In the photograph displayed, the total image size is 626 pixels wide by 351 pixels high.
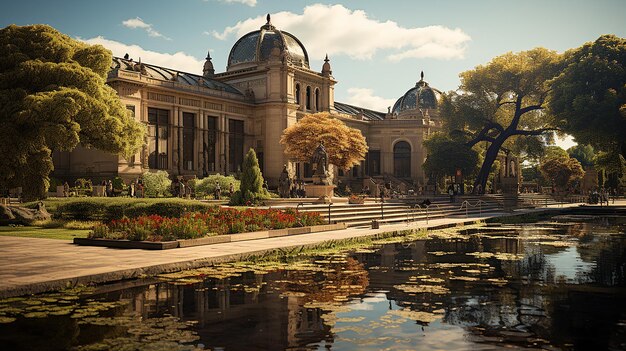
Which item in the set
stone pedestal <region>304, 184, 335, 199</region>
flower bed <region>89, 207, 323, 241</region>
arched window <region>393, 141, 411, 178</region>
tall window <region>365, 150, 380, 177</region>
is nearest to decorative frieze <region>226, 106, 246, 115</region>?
tall window <region>365, 150, 380, 177</region>

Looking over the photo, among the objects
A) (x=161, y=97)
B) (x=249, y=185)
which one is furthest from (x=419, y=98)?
(x=249, y=185)

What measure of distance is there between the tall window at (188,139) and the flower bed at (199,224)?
34.2m

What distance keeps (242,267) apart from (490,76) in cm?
4861

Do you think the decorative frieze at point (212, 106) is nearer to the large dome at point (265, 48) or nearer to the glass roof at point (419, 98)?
the large dome at point (265, 48)

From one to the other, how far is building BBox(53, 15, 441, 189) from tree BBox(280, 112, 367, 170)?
268 cm

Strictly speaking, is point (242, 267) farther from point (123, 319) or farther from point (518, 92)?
point (518, 92)

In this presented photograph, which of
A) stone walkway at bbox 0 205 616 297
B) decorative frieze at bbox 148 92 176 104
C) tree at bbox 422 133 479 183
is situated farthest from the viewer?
tree at bbox 422 133 479 183

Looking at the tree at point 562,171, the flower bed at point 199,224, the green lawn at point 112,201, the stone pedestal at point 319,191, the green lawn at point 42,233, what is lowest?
the green lawn at point 42,233

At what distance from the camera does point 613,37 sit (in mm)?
47094

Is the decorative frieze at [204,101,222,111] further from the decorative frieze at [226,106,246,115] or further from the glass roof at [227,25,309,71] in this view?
the glass roof at [227,25,309,71]

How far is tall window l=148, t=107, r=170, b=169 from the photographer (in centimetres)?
5134

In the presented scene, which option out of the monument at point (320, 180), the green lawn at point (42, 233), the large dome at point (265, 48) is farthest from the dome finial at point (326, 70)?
the green lawn at point (42, 233)

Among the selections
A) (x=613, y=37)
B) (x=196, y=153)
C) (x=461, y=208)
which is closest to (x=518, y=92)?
(x=613, y=37)

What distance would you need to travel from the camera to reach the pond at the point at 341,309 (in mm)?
6488
